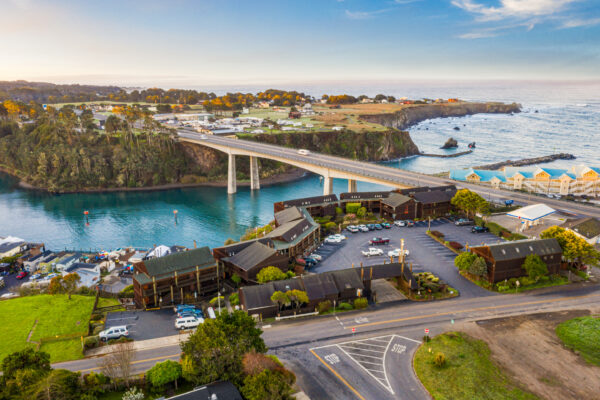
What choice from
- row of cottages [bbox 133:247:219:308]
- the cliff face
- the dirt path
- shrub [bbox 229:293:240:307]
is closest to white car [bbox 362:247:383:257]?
the dirt path

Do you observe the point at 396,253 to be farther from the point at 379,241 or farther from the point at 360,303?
the point at 360,303

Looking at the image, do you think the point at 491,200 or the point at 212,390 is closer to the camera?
the point at 212,390

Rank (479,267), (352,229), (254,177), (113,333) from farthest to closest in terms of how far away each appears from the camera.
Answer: (254,177)
(352,229)
(479,267)
(113,333)

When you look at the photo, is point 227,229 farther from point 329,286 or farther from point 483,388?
point 483,388

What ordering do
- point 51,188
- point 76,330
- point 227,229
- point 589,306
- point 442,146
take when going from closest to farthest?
point 76,330 → point 589,306 → point 227,229 → point 51,188 → point 442,146

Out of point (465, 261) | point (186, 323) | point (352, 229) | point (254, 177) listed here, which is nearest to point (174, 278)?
point (186, 323)

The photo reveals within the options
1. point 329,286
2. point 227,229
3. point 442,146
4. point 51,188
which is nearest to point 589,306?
point 329,286
